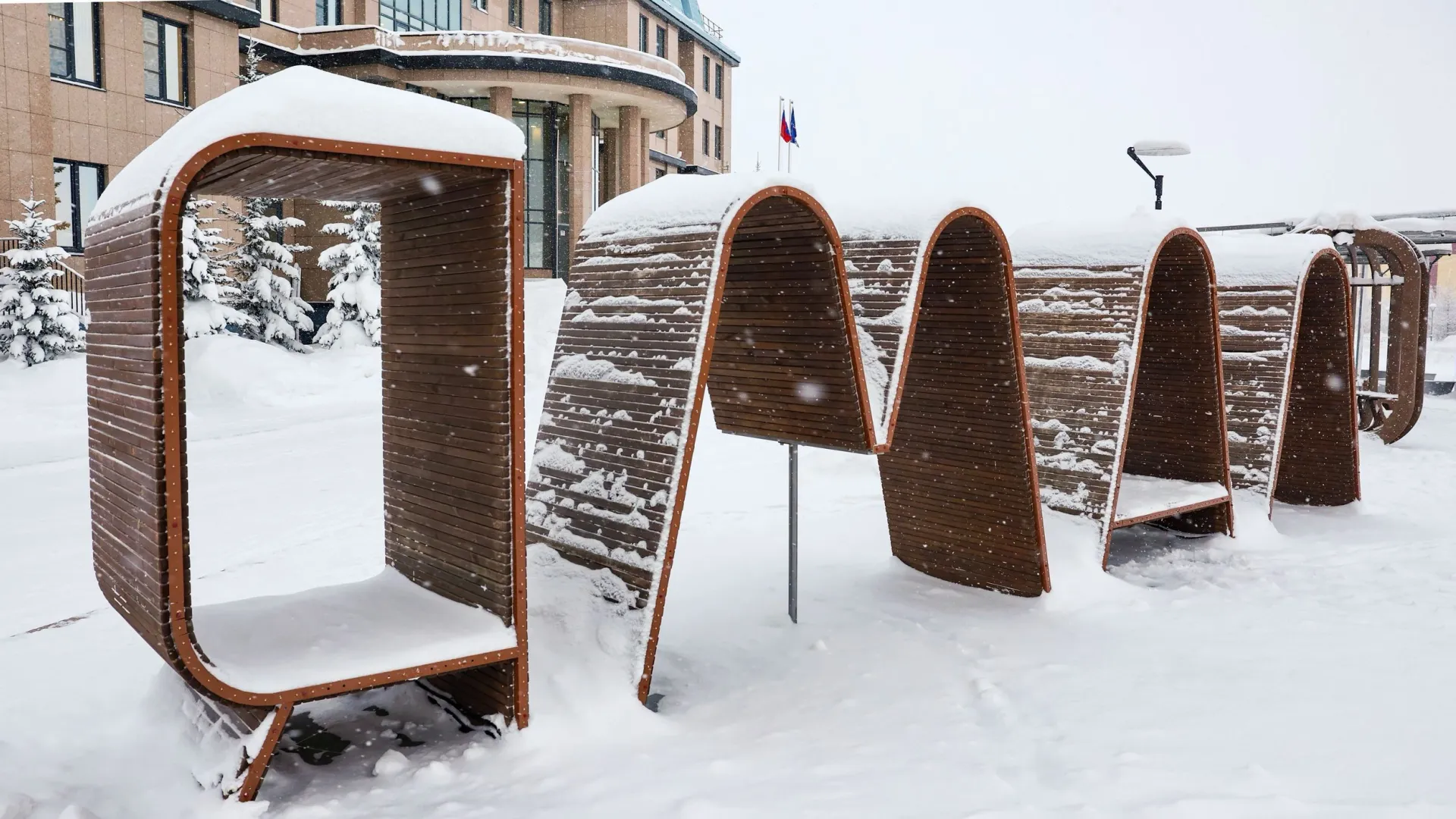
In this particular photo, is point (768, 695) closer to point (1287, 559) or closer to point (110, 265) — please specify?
point (110, 265)

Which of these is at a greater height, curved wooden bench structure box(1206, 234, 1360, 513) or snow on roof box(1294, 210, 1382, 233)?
snow on roof box(1294, 210, 1382, 233)

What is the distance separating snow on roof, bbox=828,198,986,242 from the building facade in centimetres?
1715

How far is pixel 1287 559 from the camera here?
8.38m

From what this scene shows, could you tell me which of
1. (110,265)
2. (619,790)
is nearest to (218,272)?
(110,265)

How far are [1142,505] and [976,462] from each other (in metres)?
1.77

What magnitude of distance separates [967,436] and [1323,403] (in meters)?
5.51

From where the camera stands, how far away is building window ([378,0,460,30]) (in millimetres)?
30859

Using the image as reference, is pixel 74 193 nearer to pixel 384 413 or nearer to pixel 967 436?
pixel 384 413

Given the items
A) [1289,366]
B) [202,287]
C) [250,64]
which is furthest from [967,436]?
[250,64]

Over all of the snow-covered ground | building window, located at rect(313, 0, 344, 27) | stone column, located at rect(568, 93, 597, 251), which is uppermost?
building window, located at rect(313, 0, 344, 27)

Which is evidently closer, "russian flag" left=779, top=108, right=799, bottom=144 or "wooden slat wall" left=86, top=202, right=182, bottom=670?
"wooden slat wall" left=86, top=202, right=182, bottom=670

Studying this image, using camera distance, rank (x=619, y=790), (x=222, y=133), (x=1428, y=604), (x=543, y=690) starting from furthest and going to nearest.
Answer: (x=1428, y=604) → (x=543, y=690) → (x=619, y=790) → (x=222, y=133)

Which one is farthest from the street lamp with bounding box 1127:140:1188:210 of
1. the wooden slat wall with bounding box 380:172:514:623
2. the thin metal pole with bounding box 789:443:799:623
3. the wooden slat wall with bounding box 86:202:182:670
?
the wooden slat wall with bounding box 86:202:182:670

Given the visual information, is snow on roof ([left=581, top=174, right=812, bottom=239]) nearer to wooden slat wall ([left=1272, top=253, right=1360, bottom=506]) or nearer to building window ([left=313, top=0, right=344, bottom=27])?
wooden slat wall ([left=1272, top=253, right=1360, bottom=506])
